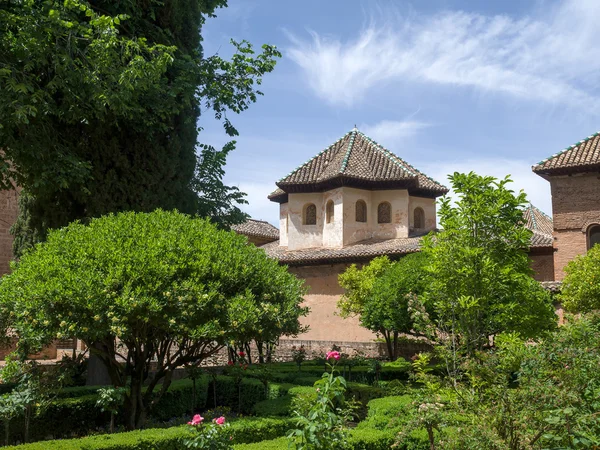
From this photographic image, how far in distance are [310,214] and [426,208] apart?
5678 mm

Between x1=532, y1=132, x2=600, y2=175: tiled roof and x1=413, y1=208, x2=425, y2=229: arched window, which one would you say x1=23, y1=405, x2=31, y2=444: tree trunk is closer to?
x1=532, y1=132, x2=600, y2=175: tiled roof

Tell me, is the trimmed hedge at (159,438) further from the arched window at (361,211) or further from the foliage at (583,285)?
the arched window at (361,211)

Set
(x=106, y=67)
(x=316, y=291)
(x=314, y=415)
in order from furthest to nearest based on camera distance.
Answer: (x=316, y=291) → (x=106, y=67) → (x=314, y=415)

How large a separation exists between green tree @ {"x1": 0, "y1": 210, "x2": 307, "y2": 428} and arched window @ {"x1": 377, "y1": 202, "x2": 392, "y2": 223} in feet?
66.5

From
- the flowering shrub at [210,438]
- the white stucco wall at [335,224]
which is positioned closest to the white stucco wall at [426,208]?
the white stucco wall at [335,224]

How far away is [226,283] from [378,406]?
3.12 m

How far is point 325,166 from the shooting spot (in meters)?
30.1

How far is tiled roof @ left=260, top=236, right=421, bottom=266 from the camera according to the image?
80.7ft

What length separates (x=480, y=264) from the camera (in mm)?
9195

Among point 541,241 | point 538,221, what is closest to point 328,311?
point 541,241

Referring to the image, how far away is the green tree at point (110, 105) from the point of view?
10.3 m

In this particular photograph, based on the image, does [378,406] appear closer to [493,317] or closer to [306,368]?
[493,317]

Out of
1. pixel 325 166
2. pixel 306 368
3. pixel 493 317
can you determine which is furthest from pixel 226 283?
pixel 325 166

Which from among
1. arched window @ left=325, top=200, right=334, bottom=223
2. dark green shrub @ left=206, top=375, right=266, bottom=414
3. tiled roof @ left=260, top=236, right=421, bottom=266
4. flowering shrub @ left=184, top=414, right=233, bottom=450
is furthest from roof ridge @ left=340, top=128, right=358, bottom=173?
flowering shrub @ left=184, top=414, right=233, bottom=450
